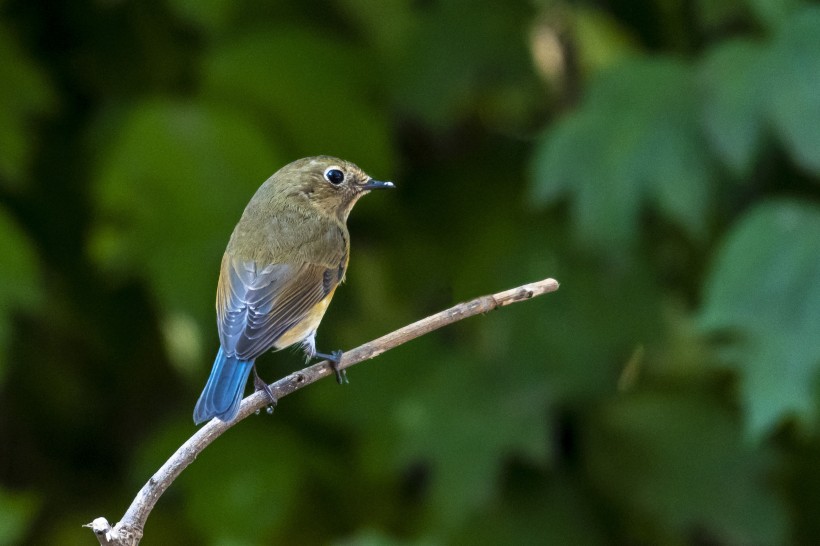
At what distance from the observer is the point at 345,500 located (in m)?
5.17

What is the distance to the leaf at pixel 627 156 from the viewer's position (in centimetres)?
425

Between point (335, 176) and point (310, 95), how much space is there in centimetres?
158

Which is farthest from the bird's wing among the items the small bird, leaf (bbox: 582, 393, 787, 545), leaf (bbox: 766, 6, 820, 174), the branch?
leaf (bbox: 582, 393, 787, 545)

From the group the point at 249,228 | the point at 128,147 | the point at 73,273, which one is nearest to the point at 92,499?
the point at 73,273

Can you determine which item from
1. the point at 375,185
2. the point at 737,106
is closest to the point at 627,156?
the point at 737,106

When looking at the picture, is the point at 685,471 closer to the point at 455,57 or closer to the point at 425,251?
the point at 425,251

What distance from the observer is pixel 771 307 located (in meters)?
3.94

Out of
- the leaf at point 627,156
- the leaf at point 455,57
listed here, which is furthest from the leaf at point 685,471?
the leaf at point 455,57

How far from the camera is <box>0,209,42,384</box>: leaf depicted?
4180mm

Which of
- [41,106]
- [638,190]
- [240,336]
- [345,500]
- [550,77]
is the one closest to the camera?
[240,336]

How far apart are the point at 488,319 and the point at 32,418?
6.77ft

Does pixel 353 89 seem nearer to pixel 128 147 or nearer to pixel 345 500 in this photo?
pixel 128 147

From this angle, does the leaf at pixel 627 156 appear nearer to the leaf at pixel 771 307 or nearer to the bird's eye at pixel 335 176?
the leaf at pixel 771 307

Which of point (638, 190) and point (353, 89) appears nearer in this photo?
point (638, 190)
